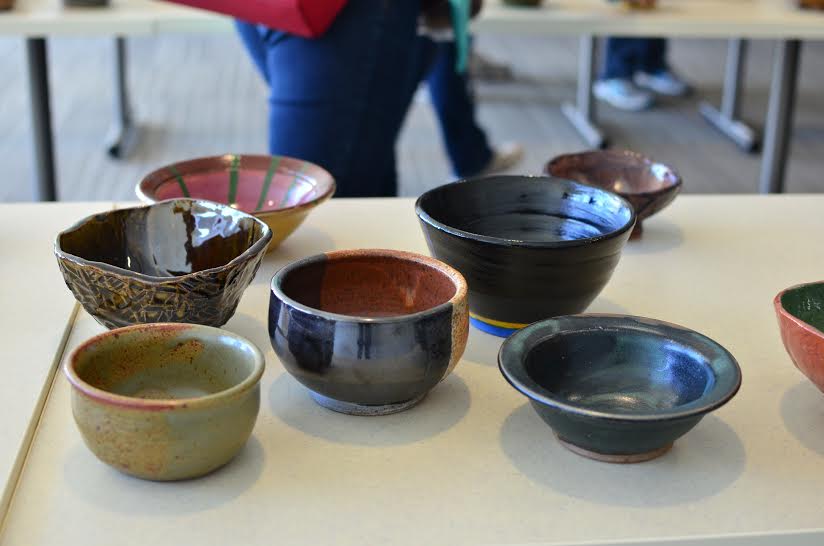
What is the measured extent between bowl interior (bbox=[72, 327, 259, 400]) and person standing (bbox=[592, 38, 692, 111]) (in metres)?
3.14

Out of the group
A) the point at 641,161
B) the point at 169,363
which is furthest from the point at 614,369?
the point at 641,161

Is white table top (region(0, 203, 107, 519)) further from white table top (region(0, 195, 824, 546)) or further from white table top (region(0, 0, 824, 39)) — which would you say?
white table top (region(0, 0, 824, 39))

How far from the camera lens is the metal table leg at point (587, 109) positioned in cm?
338

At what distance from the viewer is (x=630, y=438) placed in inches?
25.5

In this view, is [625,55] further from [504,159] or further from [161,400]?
[161,400]

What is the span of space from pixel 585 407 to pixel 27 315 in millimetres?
503

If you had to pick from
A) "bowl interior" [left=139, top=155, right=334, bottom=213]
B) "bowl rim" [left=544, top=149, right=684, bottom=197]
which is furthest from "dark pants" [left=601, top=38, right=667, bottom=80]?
"bowl interior" [left=139, top=155, right=334, bottom=213]

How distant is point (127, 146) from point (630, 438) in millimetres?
2847

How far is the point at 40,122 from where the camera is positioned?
2.35 metres

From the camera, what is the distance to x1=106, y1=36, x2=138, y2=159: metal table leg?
322cm

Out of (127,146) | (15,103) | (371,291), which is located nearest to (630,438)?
(371,291)

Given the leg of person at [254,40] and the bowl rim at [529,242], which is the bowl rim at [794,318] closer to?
the bowl rim at [529,242]

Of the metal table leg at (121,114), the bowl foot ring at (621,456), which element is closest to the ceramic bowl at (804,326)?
the bowl foot ring at (621,456)

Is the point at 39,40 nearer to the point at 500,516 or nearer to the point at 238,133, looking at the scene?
the point at 238,133
